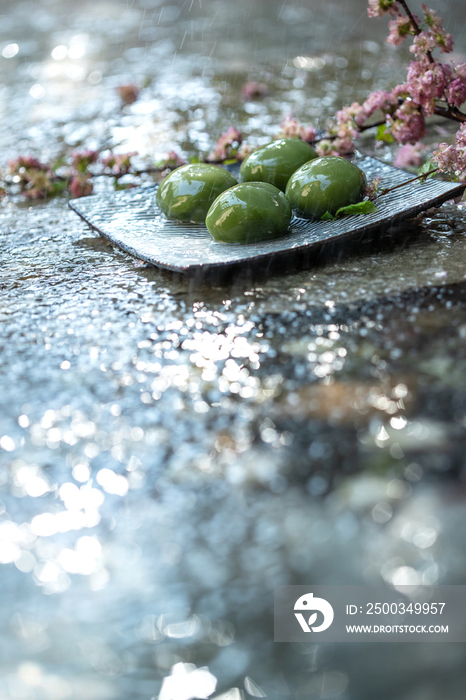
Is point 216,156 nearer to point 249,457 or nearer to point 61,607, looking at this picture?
point 249,457

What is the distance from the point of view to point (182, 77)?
2.50 metres

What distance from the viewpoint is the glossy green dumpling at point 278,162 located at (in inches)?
44.4

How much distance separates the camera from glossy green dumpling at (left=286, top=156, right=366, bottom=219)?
1.00m

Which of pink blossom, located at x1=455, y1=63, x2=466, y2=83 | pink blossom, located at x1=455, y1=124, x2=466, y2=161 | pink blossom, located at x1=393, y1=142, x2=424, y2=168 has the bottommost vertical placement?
pink blossom, located at x1=393, y1=142, x2=424, y2=168

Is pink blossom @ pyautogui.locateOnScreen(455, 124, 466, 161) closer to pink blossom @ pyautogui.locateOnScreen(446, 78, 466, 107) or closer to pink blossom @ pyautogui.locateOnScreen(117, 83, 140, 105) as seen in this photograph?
pink blossom @ pyautogui.locateOnScreen(446, 78, 466, 107)

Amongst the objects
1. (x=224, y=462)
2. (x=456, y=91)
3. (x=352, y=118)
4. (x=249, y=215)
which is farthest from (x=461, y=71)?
(x=224, y=462)

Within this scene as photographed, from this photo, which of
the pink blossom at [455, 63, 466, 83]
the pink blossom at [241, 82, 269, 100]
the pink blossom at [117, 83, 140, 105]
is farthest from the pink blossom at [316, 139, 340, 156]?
the pink blossom at [117, 83, 140, 105]

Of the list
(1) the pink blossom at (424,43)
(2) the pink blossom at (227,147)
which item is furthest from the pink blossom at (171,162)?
(1) the pink blossom at (424,43)

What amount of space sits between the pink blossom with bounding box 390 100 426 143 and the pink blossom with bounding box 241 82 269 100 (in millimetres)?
1090

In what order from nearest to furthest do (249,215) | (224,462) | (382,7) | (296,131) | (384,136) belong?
1. (224,462)
2. (249,215)
3. (382,7)
4. (384,136)
5. (296,131)

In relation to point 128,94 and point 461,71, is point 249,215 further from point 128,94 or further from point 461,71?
point 128,94

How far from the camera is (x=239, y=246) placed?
0.97m

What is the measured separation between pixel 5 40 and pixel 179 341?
3380mm

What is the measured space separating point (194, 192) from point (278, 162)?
0.18m
